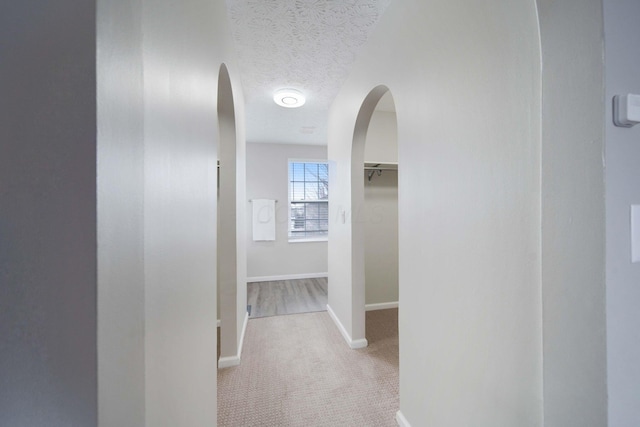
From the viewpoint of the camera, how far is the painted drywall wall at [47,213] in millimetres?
326

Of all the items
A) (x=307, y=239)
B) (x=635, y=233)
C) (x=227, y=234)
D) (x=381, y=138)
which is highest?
(x=381, y=138)

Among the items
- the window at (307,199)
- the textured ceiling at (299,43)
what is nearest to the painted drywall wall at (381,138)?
the textured ceiling at (299,43)

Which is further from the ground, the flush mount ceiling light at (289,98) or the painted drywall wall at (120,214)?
the flush mount ceiling light at (289,98)

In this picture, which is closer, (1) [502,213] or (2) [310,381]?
(1) [502,213]

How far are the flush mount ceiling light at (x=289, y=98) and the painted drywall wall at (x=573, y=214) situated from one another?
6.79 feet

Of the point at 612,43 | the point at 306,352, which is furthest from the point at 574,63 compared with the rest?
the point at 306,352

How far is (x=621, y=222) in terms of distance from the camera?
21.7 inches

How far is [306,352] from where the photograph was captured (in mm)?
2062

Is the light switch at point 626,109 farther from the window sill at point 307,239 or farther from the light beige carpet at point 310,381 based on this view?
the window sill at point 307,239

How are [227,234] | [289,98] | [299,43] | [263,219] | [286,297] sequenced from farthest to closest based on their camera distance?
1. [263,219]
2. [286,297]
3. [289,98]
4. [227,234]
5. [299,43]

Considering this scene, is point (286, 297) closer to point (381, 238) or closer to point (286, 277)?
point (286, 277)

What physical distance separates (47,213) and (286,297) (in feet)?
10.8

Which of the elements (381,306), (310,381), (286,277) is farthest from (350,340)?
(286,277)

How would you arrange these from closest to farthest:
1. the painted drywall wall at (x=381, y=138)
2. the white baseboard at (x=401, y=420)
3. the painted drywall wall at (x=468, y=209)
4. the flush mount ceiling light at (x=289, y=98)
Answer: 1. the painted drywall wall at (x=468, y=209)
2. the white baseboard at (x=401, y=420)
3. the flush mount ceiling light at (x=289, y=98)
4. the painted drywall wall at (x=381, y=138)
